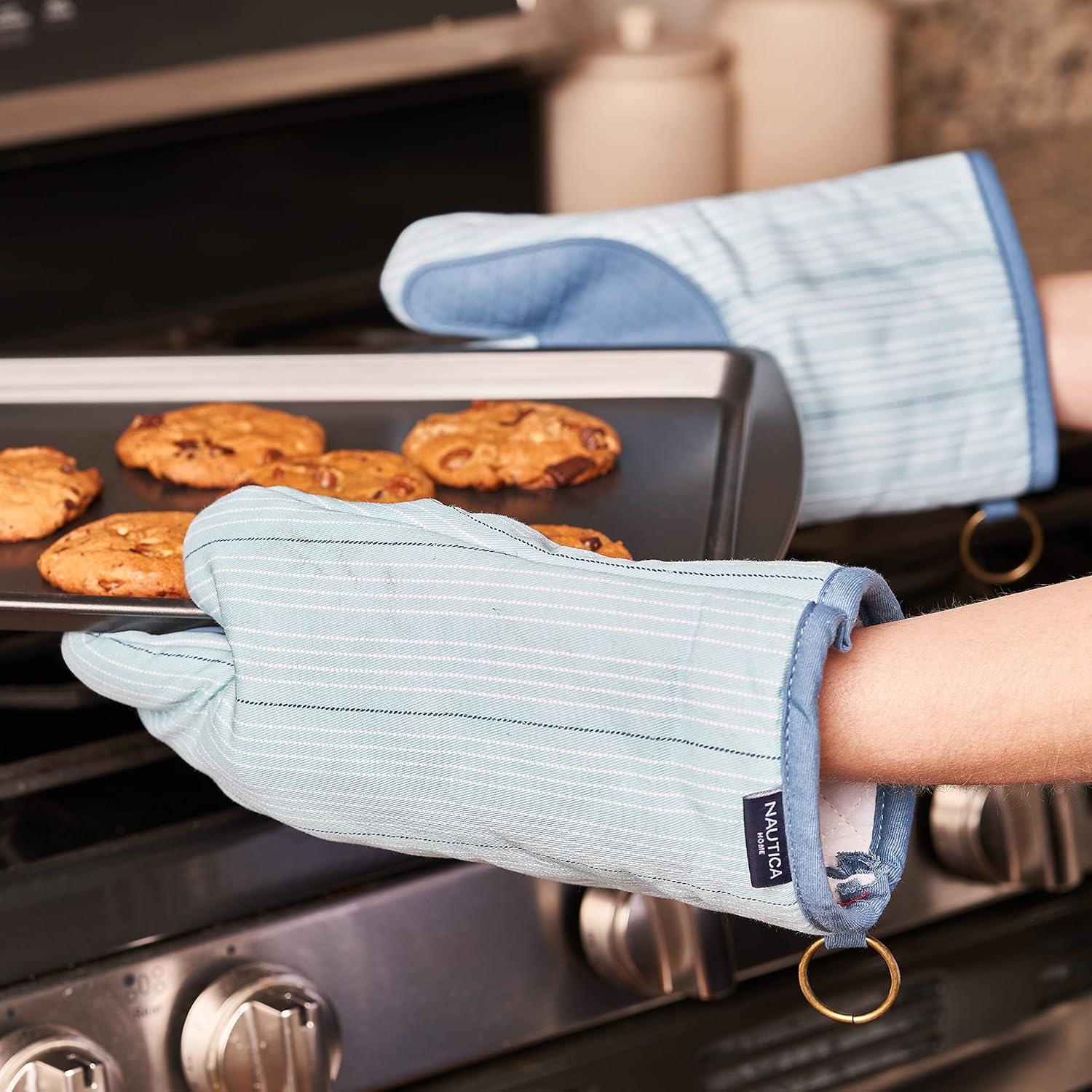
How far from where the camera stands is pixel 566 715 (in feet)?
2.07

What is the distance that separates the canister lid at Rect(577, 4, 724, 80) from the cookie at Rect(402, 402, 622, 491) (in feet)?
2.52

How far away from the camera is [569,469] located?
0.96m

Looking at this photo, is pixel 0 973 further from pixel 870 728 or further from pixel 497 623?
pixel 870 728

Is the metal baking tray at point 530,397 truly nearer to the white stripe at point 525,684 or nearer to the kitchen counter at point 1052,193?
the white stripe at point 525,684

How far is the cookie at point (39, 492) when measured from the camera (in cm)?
90

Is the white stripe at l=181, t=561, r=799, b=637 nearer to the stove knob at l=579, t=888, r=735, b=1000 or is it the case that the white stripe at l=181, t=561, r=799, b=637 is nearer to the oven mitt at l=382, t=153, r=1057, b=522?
the stove knob at l=579, t=888, r=735, b=1000

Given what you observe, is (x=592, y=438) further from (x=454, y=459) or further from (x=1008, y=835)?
(x=1008, y=835)

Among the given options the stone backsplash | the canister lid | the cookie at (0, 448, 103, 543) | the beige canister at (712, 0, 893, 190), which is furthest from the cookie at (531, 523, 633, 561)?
the stone backsplash

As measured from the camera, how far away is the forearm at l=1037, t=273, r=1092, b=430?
1.10 metres

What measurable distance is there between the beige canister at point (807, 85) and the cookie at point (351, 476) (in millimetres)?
978

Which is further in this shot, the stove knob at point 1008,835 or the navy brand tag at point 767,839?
the stove knob at point 1008,835

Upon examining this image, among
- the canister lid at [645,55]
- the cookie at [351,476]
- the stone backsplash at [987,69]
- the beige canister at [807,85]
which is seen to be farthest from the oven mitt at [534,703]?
the stone backsplash at [987,69]

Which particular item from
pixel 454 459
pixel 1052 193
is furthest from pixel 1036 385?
pixel 1052 193

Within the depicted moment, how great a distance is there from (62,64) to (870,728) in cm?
113
